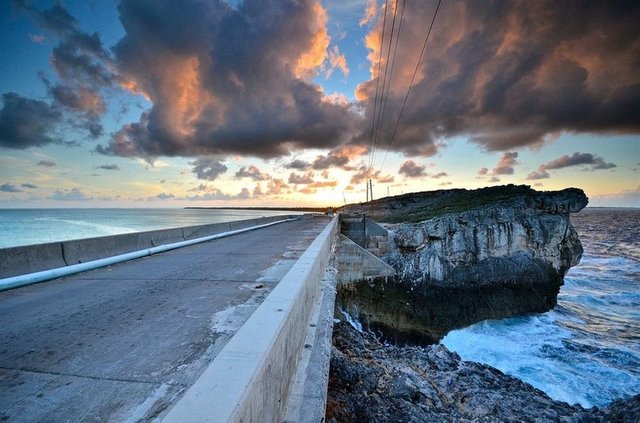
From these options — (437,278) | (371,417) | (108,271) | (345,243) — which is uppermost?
(108,271)

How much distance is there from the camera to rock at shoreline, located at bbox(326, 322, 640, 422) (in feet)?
19.6

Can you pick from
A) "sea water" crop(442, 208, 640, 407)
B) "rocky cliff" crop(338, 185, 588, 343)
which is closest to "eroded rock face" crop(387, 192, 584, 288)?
"rocky cliff" crop(338, 185, 588, 343)

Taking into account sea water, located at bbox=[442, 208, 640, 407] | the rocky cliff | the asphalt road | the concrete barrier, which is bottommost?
sea water, located at bbox=[442, 208, 640, 407]

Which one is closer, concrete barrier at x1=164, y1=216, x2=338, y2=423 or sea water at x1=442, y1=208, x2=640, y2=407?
concrete barrier at x1=164, y1=216, x2=338, y2=423

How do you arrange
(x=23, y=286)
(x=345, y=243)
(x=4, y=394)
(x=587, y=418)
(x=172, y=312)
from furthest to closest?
(x=345, y=243) → (x=587, y=418) → (x=23, y=286) → (x=172, y=312) → (x=4, y=394)

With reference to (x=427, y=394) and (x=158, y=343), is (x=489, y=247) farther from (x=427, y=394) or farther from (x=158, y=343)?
(x=158, y=343)

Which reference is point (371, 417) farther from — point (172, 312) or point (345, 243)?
point (345, 243)

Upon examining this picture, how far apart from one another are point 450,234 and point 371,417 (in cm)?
2192

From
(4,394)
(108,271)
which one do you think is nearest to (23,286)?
(108,271)

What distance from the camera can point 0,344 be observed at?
2.76m

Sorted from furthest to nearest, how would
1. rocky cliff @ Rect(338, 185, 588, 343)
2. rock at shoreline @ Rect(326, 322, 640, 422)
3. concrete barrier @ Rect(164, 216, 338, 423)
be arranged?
1. rocky cliff @ Rect(338, 185, 588, 343)
2. rock at shoreline @ Rect(326, 322, 640, 422)
3. concrete barrier @ Rect(164, 216, 338, 423)

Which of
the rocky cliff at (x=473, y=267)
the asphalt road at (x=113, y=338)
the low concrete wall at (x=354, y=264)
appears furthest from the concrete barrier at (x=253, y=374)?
the rocky cliff at (x=473, y=267)

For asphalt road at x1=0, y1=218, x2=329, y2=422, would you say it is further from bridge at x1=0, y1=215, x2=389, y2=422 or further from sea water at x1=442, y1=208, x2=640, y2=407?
sea water at x1=442, y1=208, x2=640, y2=407

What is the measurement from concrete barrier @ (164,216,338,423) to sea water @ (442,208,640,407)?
45.5 ft
